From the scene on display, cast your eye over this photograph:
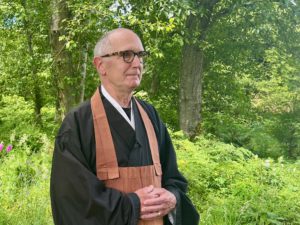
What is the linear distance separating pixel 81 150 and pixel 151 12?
4016 mm

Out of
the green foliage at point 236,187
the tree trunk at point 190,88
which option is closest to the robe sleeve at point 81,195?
the green foliage at point 236,187

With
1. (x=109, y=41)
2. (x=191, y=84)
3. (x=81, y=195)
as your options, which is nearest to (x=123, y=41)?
(x=109, y=41)


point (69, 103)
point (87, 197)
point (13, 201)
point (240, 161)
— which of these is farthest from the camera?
point (69, 103)

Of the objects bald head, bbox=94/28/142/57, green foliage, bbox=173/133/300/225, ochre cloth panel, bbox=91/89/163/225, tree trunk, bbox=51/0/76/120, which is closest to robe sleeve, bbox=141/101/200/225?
ochre cloth panel, bbox=91/89/163/225

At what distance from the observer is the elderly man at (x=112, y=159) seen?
2.14 m

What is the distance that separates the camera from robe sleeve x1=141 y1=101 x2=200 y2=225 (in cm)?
256

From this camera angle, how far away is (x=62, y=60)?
6828 millimetres

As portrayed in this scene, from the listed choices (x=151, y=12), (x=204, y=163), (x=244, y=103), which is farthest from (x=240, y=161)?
(x=244, y=103)

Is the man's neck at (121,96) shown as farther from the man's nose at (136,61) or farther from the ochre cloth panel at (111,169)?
→ the man's nose at (136,61)

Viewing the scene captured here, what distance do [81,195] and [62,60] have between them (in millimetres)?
4988

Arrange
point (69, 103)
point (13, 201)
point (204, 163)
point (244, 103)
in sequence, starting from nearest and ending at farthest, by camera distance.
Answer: point (13, 201)
point (204, 163)
point (69, 103)
point (244, 103)

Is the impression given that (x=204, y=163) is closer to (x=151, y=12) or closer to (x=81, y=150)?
(x=151, y=12)

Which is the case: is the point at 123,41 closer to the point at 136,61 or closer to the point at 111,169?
the point at 136,61

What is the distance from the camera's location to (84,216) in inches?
84.7
